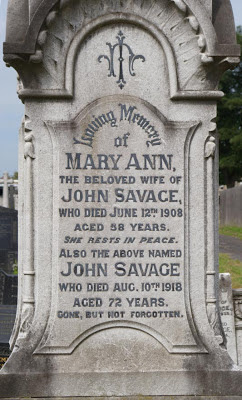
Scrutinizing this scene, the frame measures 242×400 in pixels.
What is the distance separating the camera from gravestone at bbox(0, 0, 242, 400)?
5406 millimetres

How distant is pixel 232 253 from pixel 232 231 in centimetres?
908

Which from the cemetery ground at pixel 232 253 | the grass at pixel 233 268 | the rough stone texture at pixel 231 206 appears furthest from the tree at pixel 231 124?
the grass at pixel 233 268

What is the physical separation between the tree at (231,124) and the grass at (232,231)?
644 centimetres

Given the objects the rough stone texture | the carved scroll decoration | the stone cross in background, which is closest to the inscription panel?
the carved scroll decoration

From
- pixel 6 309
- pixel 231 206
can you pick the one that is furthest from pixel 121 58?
pixel 231 206

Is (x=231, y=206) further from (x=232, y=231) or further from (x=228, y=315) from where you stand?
(x=228, y=315)

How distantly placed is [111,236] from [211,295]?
90 centimetres

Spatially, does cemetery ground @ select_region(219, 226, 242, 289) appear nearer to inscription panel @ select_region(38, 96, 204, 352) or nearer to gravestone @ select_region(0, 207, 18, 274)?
gravestone @ select_region(0, 207, 18, 274)

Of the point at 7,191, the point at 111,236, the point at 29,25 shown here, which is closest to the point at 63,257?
the point at 111,236

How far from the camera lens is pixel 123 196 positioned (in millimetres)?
5500

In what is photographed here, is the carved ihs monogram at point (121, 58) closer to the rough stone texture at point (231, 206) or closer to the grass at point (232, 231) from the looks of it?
the grass at point (232, 231)

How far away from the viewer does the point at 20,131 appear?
18.6ft

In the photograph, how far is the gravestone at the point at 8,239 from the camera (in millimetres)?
13921

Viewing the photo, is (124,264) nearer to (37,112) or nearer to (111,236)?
(111,236)
